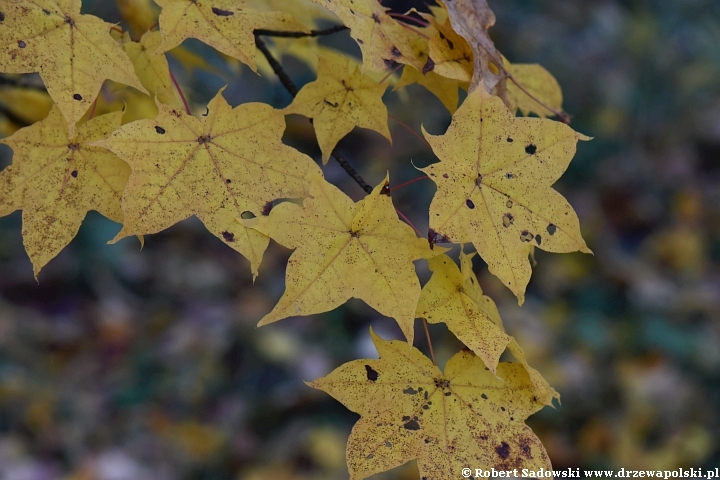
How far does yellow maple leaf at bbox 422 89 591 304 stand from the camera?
70 cm

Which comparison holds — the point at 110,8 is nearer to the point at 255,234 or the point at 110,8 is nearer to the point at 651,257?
the point at 255,234

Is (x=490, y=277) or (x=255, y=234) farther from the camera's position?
(x=490, y=277)

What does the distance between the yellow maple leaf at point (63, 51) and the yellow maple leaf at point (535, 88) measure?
0.57m

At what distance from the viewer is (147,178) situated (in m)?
0.67

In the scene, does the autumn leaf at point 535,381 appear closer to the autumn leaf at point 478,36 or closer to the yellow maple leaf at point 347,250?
the yellow maple leaf at point 347,250

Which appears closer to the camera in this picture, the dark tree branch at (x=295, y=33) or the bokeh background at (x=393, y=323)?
the dark tree branch at (x=295, y=33)

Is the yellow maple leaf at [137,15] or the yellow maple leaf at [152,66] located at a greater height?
the yellow maple leaf at [152,66]

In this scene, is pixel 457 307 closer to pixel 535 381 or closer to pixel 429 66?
pixel 535 381

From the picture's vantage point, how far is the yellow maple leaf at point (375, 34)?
0.70 m

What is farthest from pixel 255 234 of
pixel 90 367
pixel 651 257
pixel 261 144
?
pixel 651 257

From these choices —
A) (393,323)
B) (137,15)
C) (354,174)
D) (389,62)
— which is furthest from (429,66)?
(393,323)

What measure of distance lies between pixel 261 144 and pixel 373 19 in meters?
0.20

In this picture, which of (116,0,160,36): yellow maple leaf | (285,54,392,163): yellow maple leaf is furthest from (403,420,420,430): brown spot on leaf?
(116,0,160,36): yellow maple leaf

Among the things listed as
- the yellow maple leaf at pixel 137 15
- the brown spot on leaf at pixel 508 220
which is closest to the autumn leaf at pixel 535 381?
the brown spot on leaf at pixel 508 220
